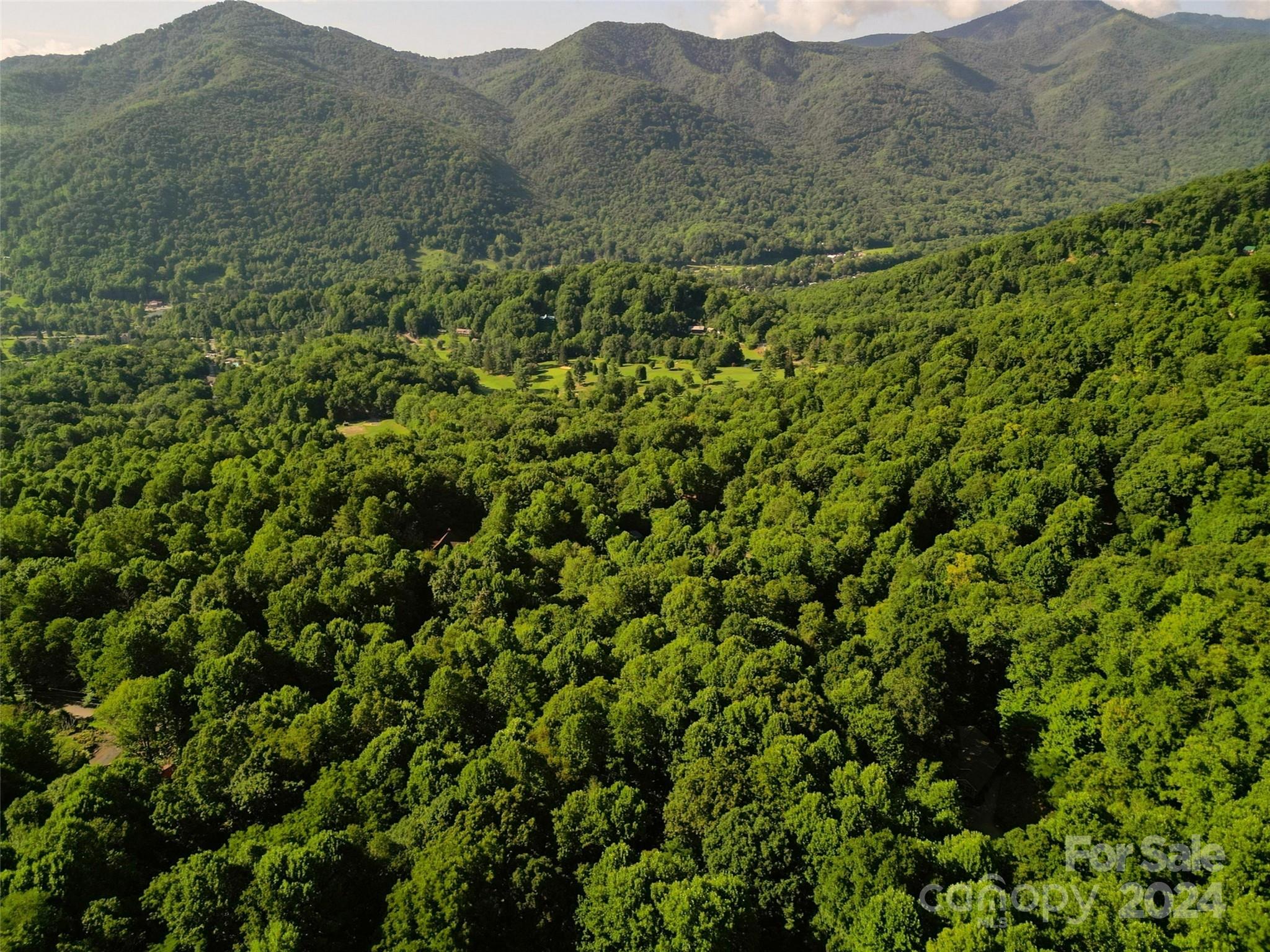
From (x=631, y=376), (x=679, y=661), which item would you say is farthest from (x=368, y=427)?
(x=679, y=661)

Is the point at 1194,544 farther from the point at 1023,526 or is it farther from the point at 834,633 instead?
the point at 834,633

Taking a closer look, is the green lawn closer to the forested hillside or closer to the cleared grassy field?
the forested hillside

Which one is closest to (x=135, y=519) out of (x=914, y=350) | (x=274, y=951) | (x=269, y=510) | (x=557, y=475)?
(x=269, y=510)

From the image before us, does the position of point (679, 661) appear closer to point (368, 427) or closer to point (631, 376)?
point (368, 427)

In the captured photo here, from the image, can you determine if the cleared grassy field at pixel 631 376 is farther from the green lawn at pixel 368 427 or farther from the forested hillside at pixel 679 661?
the forested hillside at pixel 679 661

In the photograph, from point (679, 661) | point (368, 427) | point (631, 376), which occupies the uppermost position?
point (631, 376)

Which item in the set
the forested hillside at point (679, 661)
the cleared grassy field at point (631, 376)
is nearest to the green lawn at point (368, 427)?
the forested hillside at point (679, 661)

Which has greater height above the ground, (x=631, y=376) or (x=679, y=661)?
(x=631, y=376)
